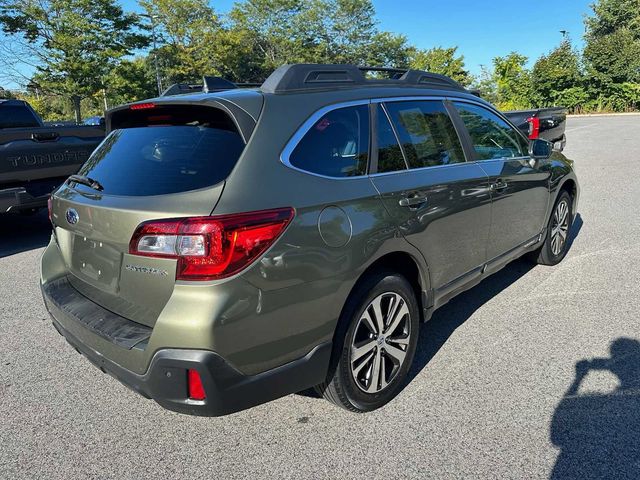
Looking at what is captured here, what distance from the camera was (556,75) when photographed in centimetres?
A: 3534

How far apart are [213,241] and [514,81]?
132 feet

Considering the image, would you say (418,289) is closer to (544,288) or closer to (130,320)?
(130,320)

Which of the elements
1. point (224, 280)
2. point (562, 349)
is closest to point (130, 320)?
point (224, 280)

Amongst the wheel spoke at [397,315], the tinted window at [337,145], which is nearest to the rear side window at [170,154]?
the tinted window at [337,145]

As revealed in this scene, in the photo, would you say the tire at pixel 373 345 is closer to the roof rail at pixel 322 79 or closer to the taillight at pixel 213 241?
the taillight at pixel 213 241

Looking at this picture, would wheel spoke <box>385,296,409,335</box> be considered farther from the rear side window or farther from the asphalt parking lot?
the rear side window

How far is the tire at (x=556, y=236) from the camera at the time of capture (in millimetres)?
4809

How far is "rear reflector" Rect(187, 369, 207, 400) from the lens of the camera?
6.59ft

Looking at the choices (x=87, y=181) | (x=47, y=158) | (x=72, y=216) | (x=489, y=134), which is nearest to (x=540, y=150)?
(x=489, y=134)

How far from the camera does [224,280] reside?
1984 mm

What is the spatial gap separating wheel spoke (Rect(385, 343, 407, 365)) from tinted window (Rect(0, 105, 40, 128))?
7117 mm

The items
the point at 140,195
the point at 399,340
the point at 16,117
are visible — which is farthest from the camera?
the point at 16,117

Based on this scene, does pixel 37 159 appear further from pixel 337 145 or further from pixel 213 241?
pixel 213 241

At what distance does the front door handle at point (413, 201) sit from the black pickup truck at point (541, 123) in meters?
9.32
